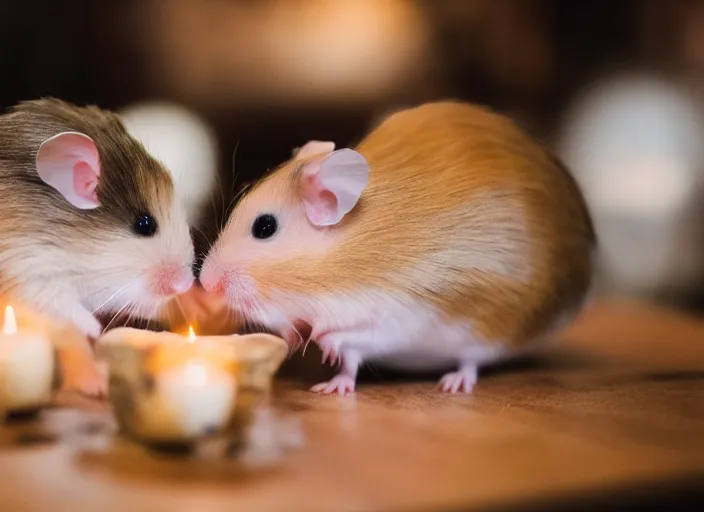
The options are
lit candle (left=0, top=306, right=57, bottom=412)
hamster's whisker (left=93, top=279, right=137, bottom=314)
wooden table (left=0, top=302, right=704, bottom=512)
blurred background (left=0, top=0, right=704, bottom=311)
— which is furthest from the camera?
blurred background (left=0, top=0, right=704, bottom=311)

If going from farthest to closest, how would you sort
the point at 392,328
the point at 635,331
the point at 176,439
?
the point at 635,331
the point at 392,328
the point at 176,439

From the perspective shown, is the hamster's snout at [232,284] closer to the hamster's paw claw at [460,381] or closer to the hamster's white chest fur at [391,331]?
the hamster's white chest fur at [391,331]

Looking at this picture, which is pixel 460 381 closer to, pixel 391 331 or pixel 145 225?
pixel 391 331

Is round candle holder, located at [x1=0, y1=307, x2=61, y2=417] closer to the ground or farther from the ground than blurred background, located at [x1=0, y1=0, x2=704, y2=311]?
closer to the ground

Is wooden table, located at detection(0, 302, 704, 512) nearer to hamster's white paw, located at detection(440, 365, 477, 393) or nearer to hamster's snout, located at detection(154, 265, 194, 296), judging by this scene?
hamster's white paw, located at detection(440, 365, 477, 393)

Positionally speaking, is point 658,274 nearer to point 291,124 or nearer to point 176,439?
point 291,124

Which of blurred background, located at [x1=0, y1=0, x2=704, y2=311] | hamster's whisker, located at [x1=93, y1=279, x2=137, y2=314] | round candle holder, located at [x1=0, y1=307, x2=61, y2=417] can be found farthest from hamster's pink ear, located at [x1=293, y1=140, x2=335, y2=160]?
round candle holder, located at [x1=0, y1=307, x2=61, y2=417]

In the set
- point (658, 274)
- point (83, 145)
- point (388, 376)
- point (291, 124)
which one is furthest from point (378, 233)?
point (658, 274)

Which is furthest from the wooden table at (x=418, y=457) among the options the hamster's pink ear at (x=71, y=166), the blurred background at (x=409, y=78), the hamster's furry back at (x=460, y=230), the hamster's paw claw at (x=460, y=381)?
the blurred background at (x=409, y=78)
